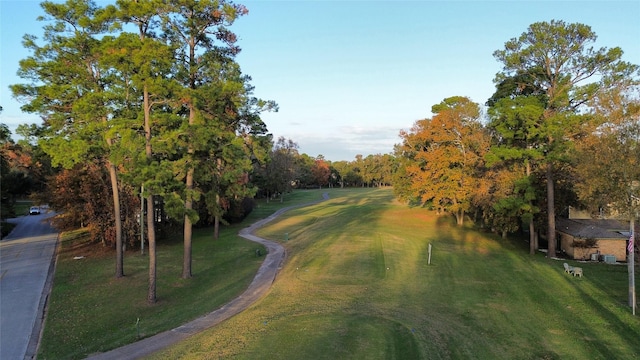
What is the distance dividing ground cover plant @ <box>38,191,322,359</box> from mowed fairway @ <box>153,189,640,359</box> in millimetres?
2481

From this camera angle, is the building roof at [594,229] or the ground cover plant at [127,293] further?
the building roof at [594,229]

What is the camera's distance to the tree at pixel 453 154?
1483 inches

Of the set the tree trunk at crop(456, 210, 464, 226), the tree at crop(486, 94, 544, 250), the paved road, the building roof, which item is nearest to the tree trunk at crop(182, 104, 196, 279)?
the paved road

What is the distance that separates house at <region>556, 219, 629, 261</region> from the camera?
27.4 m

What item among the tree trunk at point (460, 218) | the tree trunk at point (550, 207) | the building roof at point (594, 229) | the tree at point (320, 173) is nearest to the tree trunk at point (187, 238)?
the tree trunk at point (550, 207)

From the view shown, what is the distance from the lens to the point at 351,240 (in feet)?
104

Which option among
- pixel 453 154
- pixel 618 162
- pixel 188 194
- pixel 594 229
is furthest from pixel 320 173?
pixel 618 162

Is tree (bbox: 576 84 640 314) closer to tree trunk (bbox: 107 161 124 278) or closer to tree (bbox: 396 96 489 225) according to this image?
tree (bbox: 396 96 489 225)

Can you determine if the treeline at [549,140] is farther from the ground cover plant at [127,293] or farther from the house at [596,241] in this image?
the ground cover plant at [127,293]

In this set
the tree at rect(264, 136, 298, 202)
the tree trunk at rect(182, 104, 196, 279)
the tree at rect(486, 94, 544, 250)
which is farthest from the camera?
the tree at rect(264, 136, 298, 202)

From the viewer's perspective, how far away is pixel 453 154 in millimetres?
38969

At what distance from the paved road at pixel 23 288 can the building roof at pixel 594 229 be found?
105ft

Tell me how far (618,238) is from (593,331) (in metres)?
17.4

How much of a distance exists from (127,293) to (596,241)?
29557 mm
